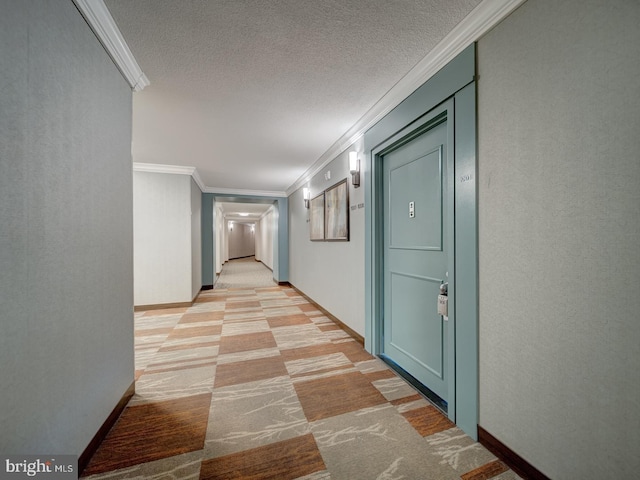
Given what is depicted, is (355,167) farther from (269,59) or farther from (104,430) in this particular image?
(104,430)

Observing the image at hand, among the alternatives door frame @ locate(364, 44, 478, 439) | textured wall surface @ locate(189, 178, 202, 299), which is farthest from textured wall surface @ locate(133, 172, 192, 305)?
door frame @ locate(364, 44, 478, 439)

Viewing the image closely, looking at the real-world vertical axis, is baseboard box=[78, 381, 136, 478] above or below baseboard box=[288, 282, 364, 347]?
above

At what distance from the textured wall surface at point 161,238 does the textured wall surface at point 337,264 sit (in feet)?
7.65

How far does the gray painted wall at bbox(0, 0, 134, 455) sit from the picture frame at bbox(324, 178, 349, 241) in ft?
7.88

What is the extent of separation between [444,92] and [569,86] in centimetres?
78

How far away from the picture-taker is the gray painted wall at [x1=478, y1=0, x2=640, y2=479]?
0.98m

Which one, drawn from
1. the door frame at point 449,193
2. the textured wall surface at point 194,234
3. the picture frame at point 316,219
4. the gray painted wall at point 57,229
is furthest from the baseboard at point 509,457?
the textured wall surface at point 194,234

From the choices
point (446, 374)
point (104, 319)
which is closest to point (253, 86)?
point (104, 319)

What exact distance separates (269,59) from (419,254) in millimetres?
1929

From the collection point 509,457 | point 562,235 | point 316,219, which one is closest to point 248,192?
point 316,219

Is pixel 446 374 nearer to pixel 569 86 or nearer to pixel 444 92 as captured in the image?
pixel 569 86

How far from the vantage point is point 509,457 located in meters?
1.39

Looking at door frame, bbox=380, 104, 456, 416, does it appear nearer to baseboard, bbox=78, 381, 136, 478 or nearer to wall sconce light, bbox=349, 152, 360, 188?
wall sconce light, bbox=349, 152, 360, 188

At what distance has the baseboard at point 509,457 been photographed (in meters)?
1.29
